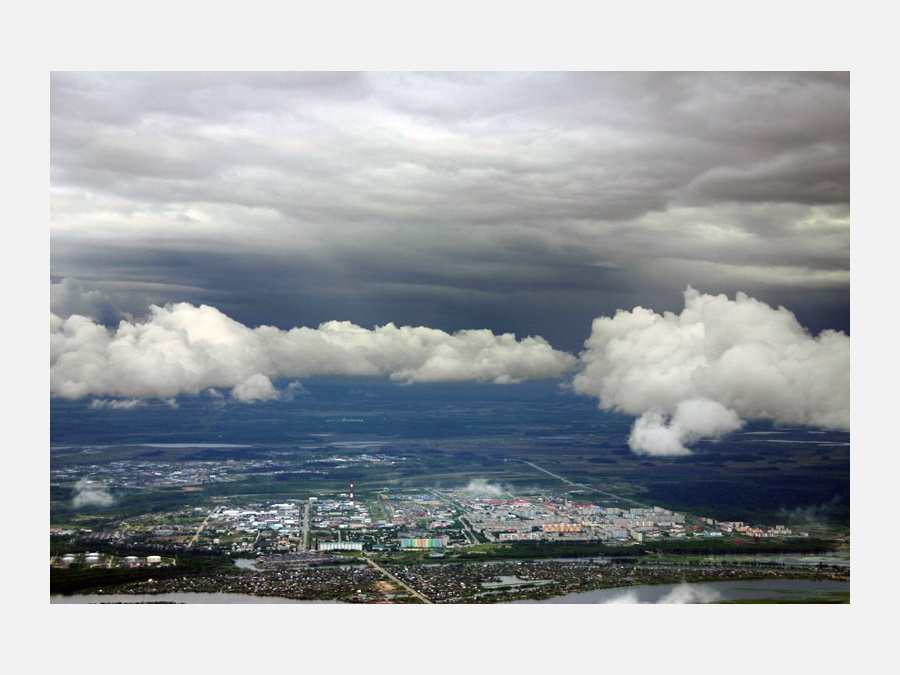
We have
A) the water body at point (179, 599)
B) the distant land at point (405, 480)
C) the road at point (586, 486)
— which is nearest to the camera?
the water body at point (179, 599)

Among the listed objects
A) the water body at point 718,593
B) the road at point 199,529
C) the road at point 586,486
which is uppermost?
the road at point 586,486

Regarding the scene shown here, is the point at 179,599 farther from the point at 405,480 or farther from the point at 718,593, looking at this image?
the point at 718,593

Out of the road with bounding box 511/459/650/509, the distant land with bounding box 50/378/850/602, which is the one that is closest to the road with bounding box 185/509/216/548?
the distant land with bounding box 50/378/850/602

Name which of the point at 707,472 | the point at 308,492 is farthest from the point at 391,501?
the point at 707,472

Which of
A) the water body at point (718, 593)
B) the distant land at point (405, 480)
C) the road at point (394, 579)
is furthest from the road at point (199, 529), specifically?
the water body at point (718, 593)

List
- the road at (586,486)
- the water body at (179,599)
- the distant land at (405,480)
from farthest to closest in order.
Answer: the road at (586,486) < the distant land at (405,480) < the water body at (179,599)

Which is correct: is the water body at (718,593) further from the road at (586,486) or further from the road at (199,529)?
the road at (199,529)

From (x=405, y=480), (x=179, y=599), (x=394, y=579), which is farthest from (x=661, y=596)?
(x=179, y=599)

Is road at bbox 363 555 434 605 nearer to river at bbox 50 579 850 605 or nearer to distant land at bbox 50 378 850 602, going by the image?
distant land at bbox 50 378 850 602
